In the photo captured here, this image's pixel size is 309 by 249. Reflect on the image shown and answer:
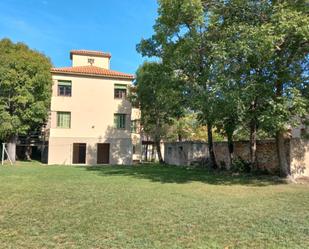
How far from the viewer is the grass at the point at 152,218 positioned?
656cm

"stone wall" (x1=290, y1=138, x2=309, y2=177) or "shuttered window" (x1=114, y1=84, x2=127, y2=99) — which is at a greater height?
"shuttered window" (x1=114, y1=84, x2=127, y2=99)

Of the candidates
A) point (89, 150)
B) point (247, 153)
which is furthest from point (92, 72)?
point (247, 153)

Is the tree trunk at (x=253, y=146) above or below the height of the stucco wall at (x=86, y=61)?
below

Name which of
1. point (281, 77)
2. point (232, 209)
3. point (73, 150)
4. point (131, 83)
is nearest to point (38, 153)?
point (73, 150)

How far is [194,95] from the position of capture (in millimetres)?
16047

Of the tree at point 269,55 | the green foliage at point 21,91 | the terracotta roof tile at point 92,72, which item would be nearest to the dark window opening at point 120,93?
the terracotta roof tile at point 92,72

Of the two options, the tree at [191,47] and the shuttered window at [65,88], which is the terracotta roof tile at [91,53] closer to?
→ the shuttered window at [65,88]

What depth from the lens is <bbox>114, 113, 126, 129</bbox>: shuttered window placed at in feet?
112

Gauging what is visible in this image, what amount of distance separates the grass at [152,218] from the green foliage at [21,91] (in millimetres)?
17807

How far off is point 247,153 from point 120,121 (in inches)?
577

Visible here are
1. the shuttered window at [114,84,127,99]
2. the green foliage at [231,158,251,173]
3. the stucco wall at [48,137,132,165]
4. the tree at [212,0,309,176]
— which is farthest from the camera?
the shuttered window at [114,84,127,99]

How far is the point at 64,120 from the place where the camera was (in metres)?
33.1

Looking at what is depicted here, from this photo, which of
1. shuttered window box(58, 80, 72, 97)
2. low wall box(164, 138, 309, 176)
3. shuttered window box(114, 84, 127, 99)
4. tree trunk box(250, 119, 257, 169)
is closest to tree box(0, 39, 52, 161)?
shuttered window box(58, 80, 72, 97)

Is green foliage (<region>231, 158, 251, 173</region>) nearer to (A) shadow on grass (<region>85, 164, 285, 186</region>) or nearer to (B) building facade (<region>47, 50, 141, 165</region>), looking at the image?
(A) shadow on grass (<region>85, 164, 285, 186</region>)
